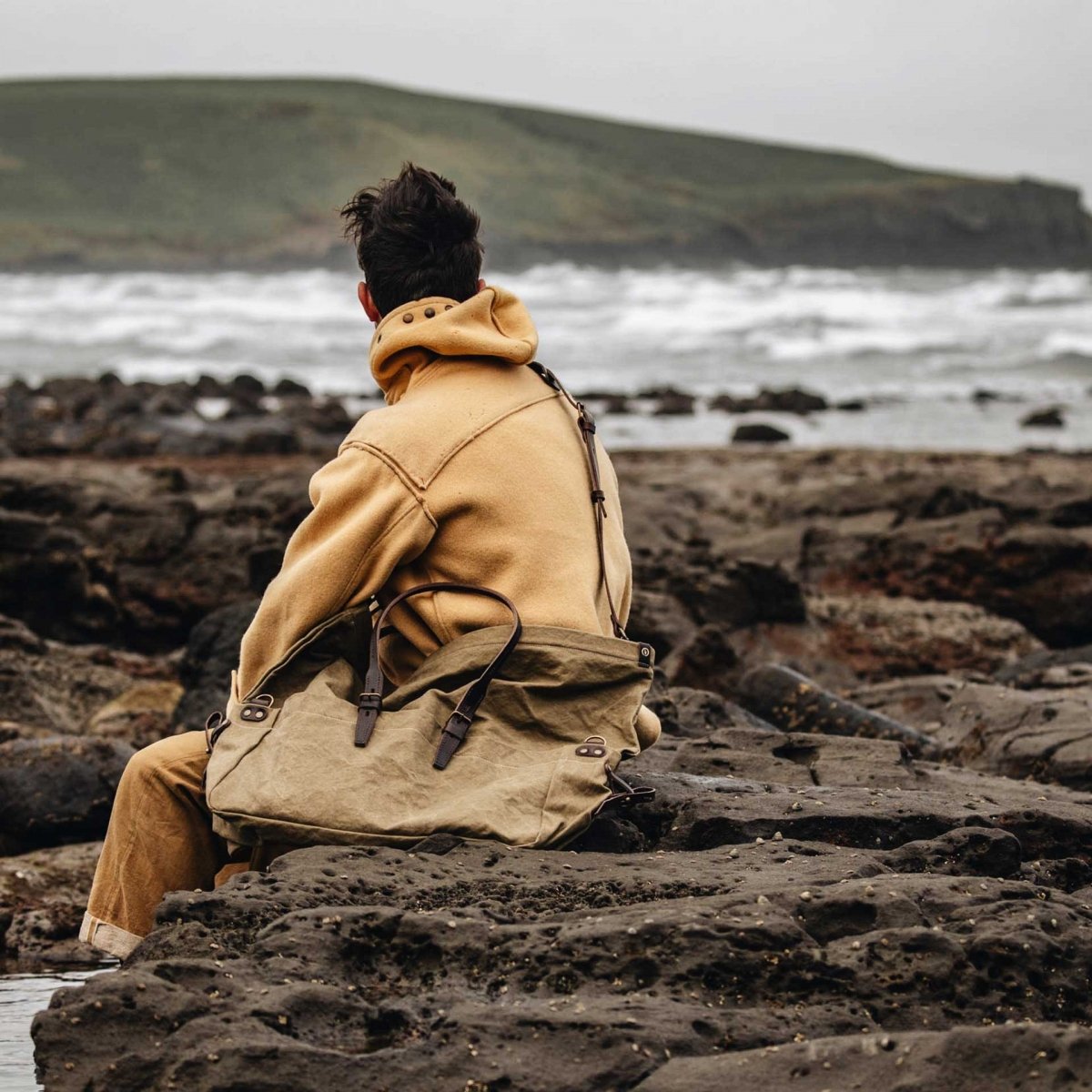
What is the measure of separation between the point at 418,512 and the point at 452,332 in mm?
410

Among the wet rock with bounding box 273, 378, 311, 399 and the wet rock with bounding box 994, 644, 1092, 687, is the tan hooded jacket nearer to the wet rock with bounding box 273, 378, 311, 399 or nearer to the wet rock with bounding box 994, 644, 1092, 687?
the wet rock with bounding box 994, 644, 1092, 687

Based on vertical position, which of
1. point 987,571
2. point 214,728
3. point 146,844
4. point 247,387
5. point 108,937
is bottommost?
point 247,387

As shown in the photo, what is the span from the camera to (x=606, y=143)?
125 m

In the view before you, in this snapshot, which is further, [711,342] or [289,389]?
[711,342]

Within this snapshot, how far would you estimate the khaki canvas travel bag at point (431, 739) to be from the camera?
3.59 m

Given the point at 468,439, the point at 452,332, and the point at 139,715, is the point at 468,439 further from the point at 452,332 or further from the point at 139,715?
the point at 139,715

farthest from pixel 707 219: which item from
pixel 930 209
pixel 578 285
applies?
pixel 578 285

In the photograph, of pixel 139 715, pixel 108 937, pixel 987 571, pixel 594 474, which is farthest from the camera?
pixel 987 571

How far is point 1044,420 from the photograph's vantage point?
91.9ft

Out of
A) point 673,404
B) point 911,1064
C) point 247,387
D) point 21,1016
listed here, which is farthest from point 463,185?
point 911,1064

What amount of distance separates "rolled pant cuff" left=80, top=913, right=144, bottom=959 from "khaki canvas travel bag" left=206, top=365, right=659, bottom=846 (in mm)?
360

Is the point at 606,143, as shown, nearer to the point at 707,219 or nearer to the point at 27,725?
the point at 707,219

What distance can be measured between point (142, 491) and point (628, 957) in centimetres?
1091

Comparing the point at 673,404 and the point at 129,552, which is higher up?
the point at 129,552
